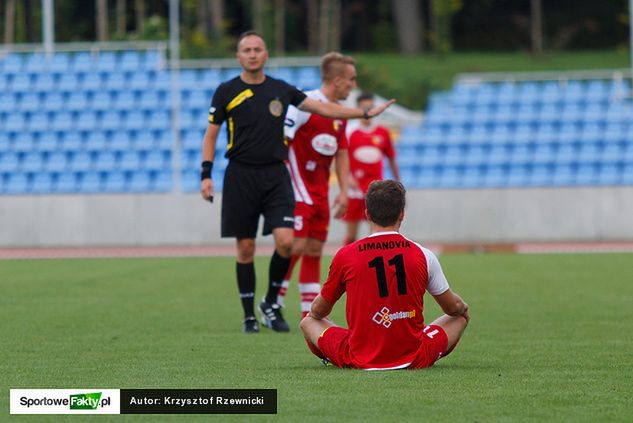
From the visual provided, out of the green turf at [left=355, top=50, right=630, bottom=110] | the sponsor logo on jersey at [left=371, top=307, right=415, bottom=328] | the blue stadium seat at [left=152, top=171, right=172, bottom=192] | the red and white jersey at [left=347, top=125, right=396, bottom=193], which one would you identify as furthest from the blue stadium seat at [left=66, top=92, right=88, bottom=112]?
the sponsor logo on jersey at [left=371, top=307, right=415, bottom=328]

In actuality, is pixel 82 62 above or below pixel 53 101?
above

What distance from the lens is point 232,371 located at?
7148mm

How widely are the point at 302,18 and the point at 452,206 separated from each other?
2815 cm

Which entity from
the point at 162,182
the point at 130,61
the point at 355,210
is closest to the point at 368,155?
the point at 355,210

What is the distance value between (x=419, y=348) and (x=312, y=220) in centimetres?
370

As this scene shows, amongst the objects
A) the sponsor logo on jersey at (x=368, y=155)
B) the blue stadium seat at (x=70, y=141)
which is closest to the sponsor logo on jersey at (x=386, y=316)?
the sponsor logo on jersey at (x=368, y=155)

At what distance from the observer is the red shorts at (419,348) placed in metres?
7.02

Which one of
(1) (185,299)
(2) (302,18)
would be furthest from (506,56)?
(1) (185,299)

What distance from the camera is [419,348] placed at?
7008 mm

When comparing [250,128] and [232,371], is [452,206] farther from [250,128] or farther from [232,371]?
[232,371]

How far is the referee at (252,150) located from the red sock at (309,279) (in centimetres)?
77

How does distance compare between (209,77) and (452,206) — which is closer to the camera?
(452,206)

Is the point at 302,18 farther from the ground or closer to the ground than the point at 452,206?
farther from the ground

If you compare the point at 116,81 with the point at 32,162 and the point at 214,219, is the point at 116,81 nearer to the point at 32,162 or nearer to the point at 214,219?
the point at 32,162
